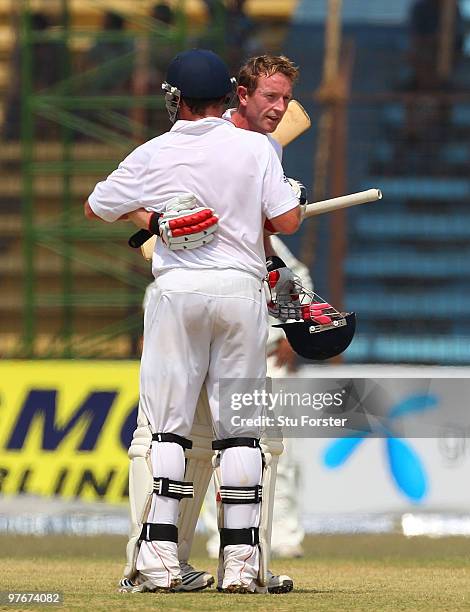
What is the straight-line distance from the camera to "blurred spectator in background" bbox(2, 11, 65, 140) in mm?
14367

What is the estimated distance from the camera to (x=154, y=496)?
15.2 feet

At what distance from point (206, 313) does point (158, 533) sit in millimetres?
654

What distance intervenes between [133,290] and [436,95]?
126 inches

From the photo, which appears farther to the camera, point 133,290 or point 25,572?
point 133,290

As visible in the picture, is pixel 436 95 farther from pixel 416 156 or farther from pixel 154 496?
pixel 154 496

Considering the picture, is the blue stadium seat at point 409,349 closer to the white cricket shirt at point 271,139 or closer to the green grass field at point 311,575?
the green grass field at point 311,575

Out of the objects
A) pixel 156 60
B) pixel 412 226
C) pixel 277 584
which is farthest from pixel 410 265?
pixel 277 584

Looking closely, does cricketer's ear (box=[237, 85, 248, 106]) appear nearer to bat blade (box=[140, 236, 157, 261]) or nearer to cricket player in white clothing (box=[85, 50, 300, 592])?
cricket player in white clothing (box=[85, 50, 300, 592])

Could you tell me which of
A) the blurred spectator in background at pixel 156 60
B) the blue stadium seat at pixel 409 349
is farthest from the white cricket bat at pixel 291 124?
the blurred spectator in background at pixel 156 60

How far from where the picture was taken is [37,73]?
14.6 m

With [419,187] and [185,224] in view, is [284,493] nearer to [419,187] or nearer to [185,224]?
[185,224]

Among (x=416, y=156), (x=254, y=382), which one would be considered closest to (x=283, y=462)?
(x=254, y=382)

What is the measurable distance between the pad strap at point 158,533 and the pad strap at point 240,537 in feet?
0.51
